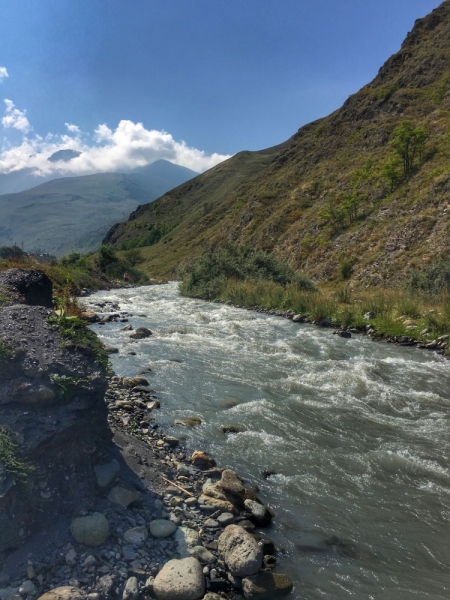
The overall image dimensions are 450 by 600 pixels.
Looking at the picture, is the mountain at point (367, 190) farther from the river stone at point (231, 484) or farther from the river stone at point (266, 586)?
the river stone at point (266, 586)

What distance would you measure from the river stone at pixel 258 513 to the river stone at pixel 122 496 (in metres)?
1.62

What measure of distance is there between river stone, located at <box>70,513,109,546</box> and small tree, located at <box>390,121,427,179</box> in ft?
146

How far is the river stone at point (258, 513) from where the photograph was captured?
5.61m

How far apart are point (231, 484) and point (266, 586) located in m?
1.67

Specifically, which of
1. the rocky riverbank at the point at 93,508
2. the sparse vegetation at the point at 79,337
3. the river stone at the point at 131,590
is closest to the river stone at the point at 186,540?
the rocky riverbank at the point at 93,508

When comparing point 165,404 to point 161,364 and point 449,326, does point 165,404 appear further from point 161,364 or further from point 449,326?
point 449,326

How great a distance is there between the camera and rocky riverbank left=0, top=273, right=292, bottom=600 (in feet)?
Answer: 13.8

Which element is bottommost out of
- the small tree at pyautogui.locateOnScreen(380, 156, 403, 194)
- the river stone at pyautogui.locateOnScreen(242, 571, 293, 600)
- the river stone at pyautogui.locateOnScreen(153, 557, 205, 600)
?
the river stone at pyautogui.locateOnScreen(242, 571, 293, 600)

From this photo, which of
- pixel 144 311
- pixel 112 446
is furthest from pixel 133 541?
pixel 144 311

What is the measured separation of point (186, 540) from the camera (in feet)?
16.4

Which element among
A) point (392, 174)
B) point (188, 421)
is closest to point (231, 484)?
point (188, 421)

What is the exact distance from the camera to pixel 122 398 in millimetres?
9516

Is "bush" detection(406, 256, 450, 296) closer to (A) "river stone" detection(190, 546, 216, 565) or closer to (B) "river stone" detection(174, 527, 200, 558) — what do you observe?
(B) "river stone" detection(174, 527, 200, 558)

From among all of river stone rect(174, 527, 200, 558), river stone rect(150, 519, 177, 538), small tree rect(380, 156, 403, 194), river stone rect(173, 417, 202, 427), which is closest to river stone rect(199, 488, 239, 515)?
river stone rect(174, 527, 200, 558)
